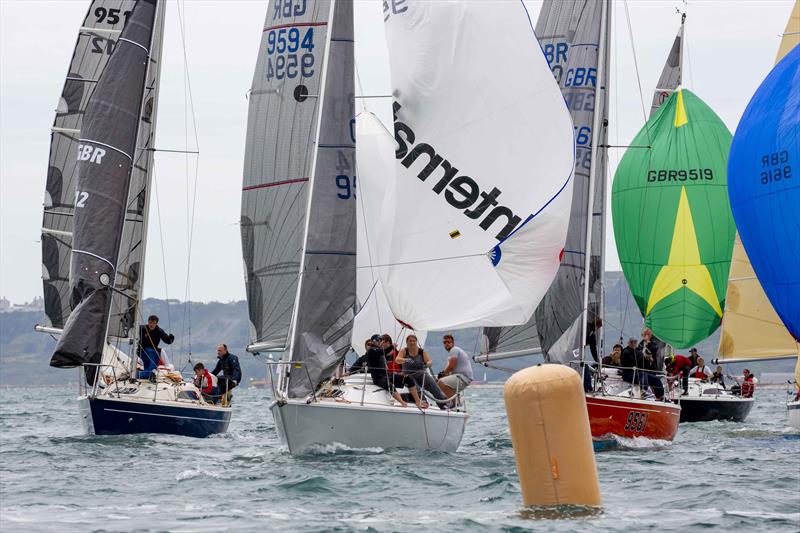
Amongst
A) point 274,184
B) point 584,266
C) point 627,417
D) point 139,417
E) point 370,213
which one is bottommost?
point 139,417

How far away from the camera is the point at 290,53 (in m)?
19.8

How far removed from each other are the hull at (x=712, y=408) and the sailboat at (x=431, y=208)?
11.5 meters

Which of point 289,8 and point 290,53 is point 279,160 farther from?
point 289,8

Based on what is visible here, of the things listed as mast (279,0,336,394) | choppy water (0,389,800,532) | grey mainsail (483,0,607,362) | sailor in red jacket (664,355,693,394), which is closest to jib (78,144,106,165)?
choppy water (0,389,800,532)

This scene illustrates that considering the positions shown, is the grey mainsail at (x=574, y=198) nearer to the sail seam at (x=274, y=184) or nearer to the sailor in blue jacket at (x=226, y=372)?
the sail seam at (x=274, y=184)

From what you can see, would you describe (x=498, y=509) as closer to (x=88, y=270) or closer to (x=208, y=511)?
(x=208, y=511)

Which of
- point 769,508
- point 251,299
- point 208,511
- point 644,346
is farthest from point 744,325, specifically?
point 208,511

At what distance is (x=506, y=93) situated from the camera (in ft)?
51.5

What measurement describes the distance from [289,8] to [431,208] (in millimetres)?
5899

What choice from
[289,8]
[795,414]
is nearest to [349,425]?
[289,8]

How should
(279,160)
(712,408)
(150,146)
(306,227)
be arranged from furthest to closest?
(712,408)
(150,146)
(279,160)
(306,227)

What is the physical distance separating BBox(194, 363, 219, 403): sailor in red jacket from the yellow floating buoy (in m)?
10.8

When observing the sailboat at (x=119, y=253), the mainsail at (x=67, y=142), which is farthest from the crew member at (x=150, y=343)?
the mainsail at (x=67, y=142)

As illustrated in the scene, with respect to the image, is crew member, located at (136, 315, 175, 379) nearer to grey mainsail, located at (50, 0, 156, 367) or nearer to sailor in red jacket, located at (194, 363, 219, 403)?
sailor in red jacket, located at (194, 363, 219, 403)
